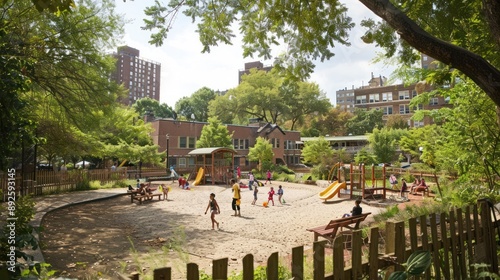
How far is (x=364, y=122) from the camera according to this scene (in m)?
74.1

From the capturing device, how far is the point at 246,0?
23.9 ft

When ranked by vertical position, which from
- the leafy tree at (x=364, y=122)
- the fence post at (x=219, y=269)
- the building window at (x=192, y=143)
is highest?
the leafy tree at (x=364, y=122)

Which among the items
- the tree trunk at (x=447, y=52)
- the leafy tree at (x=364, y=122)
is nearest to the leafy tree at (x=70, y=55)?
the tree trunk at (x=447, y=52)

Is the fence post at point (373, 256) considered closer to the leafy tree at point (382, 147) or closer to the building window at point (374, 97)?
the leafy tree at point (382, 147)

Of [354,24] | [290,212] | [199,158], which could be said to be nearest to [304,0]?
[354,24]

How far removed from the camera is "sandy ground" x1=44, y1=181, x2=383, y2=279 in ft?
27.3

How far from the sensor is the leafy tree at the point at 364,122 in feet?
243

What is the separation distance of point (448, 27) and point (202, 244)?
27.8ft

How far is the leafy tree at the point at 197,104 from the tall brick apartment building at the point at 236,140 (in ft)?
131

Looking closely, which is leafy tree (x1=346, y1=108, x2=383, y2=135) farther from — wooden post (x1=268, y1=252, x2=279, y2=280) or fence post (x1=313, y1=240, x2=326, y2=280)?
wooden post (x1=268, y1=252, x2=279, y2=280)

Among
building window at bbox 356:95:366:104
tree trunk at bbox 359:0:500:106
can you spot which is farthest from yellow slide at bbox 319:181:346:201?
building window at bbox 356:95:366:104

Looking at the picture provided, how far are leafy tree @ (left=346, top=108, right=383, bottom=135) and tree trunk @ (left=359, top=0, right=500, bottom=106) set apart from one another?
7332cm

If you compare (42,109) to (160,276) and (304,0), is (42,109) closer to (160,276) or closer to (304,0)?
(304,0)

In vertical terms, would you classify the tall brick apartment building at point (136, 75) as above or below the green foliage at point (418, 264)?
above
